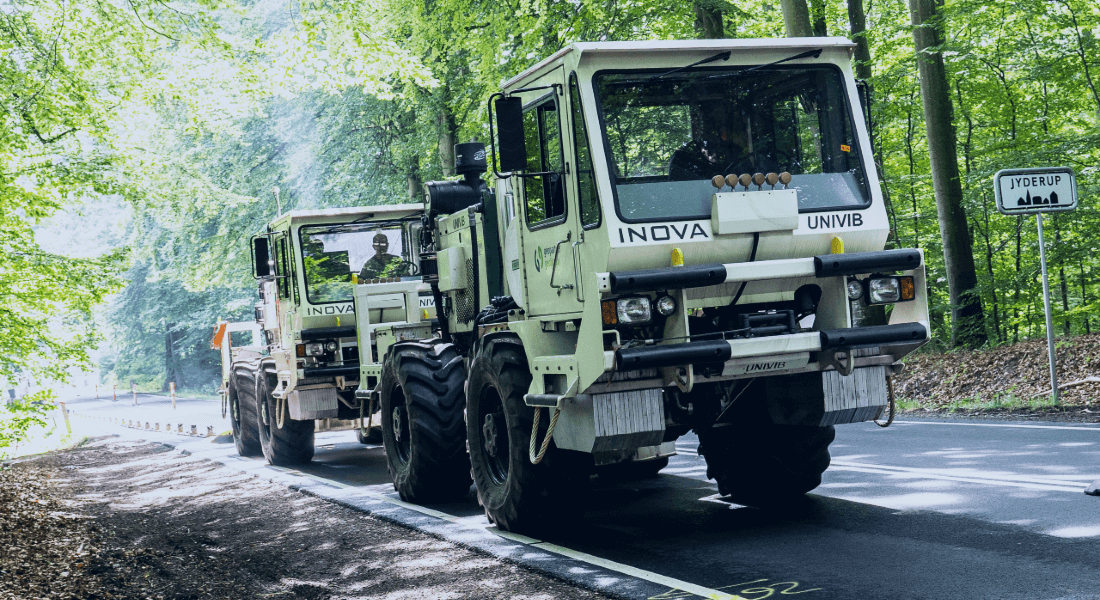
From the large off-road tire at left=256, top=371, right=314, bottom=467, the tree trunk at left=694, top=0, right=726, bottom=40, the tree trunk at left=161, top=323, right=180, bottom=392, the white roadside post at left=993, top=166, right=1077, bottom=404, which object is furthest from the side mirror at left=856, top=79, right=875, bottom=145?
the tree trunk at left=161, top=323, right=180, bottom=392

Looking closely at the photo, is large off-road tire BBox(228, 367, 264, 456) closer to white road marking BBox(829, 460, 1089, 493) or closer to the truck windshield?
white road marking BBox(829, 460, 1089, 493)

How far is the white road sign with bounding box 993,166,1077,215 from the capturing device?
42.2 ft

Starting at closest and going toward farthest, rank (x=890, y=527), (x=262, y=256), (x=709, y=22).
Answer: (x=890, y=527) < (x=262, y=256) < (x=709, y=22)

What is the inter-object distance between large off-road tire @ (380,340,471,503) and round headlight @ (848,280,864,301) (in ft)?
12.3

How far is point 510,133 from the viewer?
7.05 meters

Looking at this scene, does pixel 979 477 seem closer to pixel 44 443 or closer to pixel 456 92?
pixel 456 92

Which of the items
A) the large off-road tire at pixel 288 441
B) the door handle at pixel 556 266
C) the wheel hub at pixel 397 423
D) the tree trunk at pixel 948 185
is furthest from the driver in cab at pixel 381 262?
the tree trunk at pixel 948 185

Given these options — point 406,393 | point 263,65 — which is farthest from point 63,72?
point 406,393

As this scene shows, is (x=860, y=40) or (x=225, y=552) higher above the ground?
(x=860, y=40)

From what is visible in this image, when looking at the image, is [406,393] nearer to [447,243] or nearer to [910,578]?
[447,243]

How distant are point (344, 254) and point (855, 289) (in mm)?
8545

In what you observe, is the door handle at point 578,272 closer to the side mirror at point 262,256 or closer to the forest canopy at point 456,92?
the forest canopy at point 456,92

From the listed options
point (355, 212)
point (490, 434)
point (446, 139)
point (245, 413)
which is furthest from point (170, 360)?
point (490, 434)

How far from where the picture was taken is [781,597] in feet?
A: 17.6
